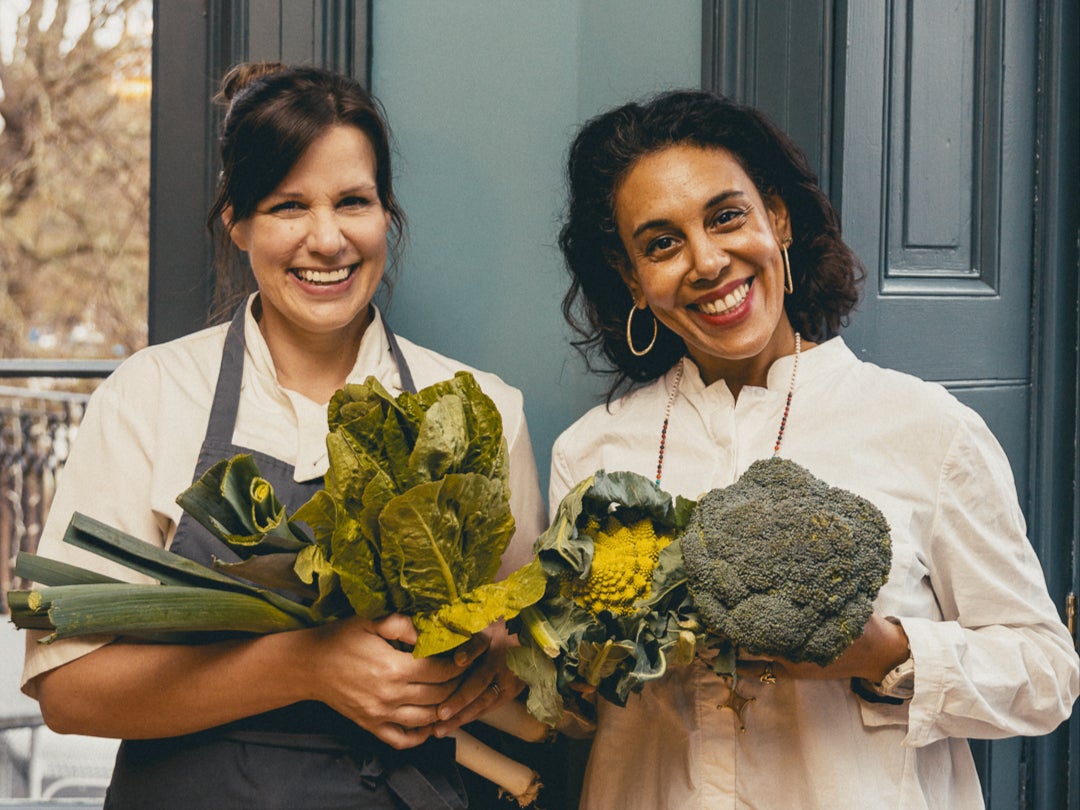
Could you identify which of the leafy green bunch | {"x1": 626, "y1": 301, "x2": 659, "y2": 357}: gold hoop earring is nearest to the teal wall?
{"x1": 626, "y1": 301, "x2": 659, "y2": 357}: gold hoop earring

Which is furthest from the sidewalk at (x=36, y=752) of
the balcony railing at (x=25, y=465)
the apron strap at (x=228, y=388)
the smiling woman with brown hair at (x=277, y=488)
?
the apron strap at (x=228, y=388)

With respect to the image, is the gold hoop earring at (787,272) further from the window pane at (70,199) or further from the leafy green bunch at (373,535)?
the window pane at (70,199)

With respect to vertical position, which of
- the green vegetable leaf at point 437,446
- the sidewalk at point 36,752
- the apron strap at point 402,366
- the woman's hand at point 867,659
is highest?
the apron strap at point 402,366

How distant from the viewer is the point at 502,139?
185 centimetres

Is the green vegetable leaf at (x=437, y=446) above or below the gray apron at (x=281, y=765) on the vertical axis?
above

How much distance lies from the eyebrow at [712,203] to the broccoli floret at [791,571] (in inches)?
16.3

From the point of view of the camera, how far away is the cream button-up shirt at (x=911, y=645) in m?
1.28

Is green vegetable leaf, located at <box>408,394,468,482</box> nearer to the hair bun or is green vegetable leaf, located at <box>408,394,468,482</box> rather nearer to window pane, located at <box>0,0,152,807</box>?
the hair bun

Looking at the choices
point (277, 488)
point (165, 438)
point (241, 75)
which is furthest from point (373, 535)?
point (241, 75)

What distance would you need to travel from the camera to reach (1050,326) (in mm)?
1823

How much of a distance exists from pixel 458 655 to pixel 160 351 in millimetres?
618

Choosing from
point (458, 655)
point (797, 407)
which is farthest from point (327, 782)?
point (797, 407)

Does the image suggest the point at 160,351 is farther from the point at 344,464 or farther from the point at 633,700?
the point at 633,700

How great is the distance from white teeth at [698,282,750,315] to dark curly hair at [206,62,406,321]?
503 millimetres
